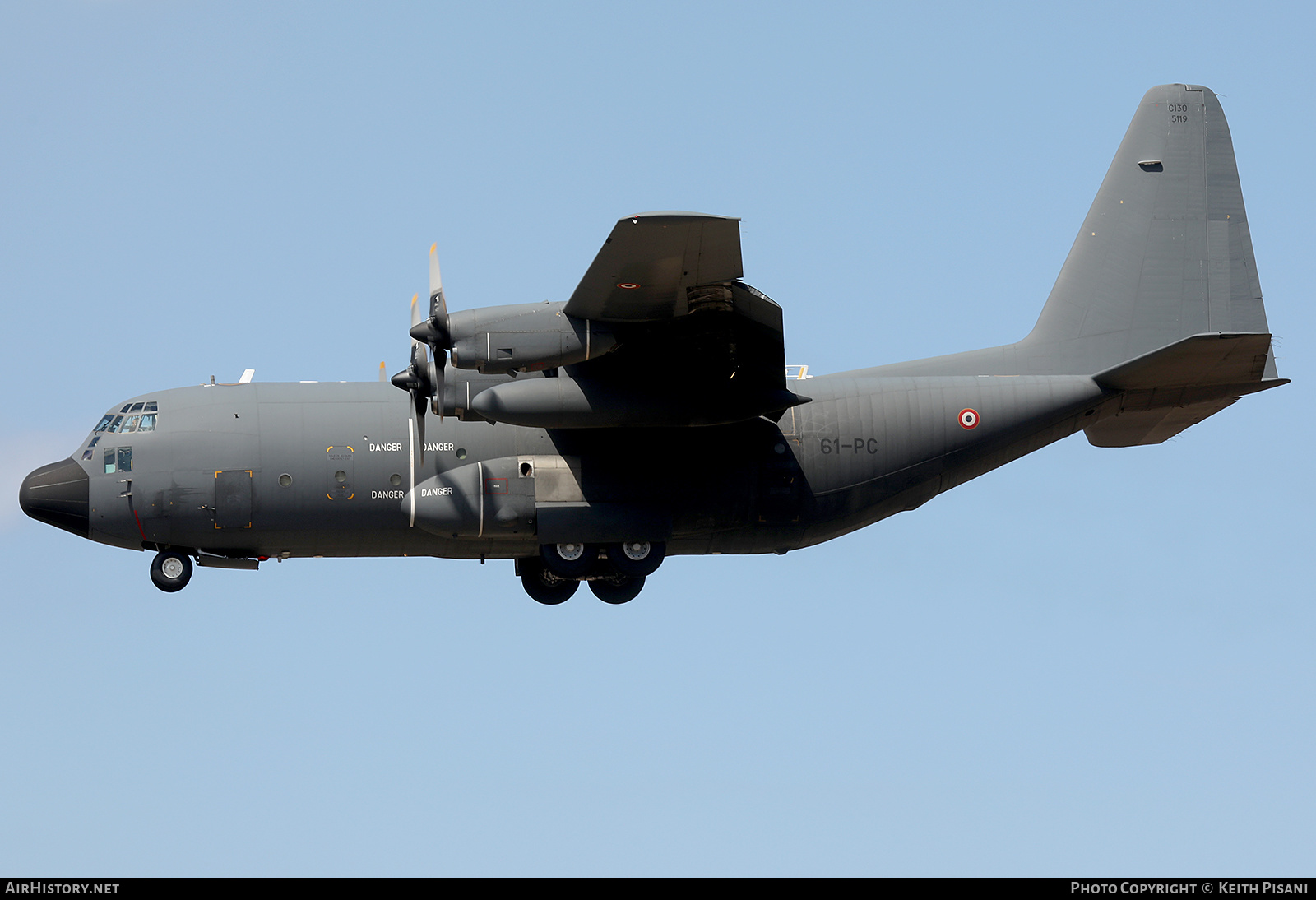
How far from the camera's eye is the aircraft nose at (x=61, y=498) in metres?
22.3

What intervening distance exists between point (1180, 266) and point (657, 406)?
8384 mm

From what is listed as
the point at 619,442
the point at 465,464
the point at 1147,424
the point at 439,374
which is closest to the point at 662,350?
the point at 619,442

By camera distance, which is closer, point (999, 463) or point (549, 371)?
point (549, 371)

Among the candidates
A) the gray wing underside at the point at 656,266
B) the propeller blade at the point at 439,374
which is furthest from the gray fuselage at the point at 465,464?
the gray wing underside at the point at 656,266

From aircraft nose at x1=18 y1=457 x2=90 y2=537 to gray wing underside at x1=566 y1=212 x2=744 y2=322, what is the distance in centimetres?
735

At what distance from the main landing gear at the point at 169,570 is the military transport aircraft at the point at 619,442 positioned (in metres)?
0.03

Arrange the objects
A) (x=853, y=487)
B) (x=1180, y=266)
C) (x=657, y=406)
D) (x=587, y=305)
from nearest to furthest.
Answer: (x=587, y=305) < (x=657, y=406) < (x=853, y=487) < (x=1180, y=266)

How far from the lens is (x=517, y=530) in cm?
2206

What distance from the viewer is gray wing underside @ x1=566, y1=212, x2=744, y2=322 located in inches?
720

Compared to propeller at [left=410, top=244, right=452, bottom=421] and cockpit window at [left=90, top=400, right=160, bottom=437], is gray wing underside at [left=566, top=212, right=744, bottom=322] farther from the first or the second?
cockpit window at [left=90, top=400, right=160, bottom=437]

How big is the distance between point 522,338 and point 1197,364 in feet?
30.6

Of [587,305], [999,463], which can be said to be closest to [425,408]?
[587,305]

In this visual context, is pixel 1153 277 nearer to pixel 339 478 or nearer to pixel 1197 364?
pixel 1197 364
